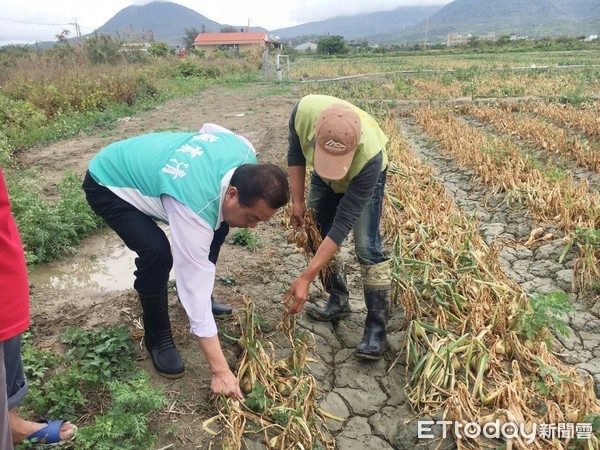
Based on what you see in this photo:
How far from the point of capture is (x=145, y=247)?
2383 mm

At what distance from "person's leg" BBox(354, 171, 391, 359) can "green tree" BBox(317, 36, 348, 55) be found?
190 ft

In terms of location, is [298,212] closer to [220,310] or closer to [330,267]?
[330,267]

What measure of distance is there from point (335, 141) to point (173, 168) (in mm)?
754

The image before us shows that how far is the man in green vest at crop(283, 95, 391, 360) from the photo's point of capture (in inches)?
87.6

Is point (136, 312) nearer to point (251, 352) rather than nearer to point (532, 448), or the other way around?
point (251, 352)

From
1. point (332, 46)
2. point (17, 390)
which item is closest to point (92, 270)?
point (17, 390)

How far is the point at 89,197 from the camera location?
2.50 metres

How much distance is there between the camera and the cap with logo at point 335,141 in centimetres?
216

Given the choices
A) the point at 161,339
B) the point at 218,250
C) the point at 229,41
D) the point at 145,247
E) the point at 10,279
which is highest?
the point at 229,41

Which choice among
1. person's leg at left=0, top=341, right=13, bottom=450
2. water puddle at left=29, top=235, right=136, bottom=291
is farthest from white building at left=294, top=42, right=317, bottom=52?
person's leg at left=0, top=341, right=13, bottom=450

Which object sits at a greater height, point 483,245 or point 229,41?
point 229,41

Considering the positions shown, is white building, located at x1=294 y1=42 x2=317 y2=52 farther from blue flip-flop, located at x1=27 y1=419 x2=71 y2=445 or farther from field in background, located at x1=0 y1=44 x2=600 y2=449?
blue flip-flop, located at x1=27 y1=419 x2=71 y2=445

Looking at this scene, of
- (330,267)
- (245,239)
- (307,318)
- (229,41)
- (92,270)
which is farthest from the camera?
(229,41)
